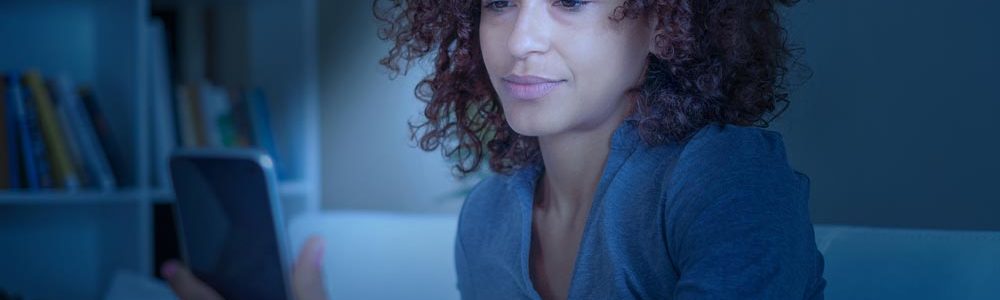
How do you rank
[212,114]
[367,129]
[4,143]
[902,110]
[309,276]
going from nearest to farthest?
[902,110] < [309,276] < [367,129] < [4,143] < [212,114]

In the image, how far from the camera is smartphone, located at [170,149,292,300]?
0.82 metres

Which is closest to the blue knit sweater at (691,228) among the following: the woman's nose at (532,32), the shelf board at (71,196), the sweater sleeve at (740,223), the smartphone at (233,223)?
the sweater sleeve at (740,223)

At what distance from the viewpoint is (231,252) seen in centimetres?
92

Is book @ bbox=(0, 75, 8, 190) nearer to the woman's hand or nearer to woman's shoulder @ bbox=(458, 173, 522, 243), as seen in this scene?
the woman's hand

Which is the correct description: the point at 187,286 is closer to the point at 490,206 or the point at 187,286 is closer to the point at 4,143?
the point at 490,206

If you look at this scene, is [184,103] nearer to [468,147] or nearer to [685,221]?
[468,147]

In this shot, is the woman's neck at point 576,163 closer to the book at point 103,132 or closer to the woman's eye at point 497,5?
the woman's eye at point 497,5

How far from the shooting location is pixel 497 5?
0.88 m

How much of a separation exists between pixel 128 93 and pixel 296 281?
120 cm

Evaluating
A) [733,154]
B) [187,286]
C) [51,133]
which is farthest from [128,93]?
[733,154]

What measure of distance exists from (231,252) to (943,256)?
631 mm

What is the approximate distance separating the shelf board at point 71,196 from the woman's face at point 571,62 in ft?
4.54

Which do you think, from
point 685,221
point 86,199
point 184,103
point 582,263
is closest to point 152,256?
point 86,199

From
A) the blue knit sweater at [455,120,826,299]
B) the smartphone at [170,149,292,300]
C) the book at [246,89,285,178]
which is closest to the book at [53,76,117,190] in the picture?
the book at [246,89,285,178]
